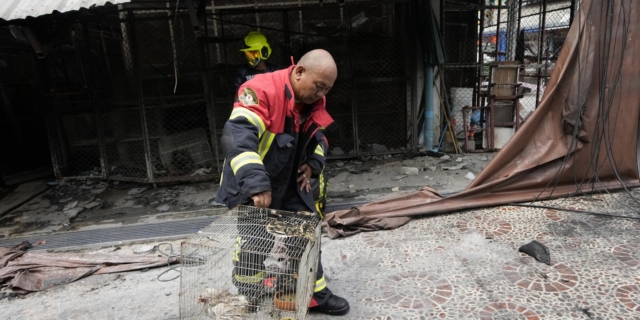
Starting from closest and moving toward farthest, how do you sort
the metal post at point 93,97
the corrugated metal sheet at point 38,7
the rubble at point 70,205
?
the corrugated metal sheet at point 38,7
the rubble at point 70,205
the metal post at point 93,97

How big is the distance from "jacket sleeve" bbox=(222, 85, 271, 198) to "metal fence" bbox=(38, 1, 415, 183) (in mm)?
3935

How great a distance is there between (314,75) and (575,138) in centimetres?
325

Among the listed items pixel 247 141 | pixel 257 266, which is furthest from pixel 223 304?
pixel 247 141

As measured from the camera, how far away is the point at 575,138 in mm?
4125

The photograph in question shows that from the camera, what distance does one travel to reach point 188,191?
5.89m

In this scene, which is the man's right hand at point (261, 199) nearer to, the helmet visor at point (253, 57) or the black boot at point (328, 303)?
the black boot at point (328, 303)

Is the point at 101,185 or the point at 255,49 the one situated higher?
the point at 255,49

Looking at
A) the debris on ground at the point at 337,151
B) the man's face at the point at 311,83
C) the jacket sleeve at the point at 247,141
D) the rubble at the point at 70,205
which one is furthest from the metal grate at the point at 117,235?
A: the debris on ground at the point at 337,151

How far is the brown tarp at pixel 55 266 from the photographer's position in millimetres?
3475

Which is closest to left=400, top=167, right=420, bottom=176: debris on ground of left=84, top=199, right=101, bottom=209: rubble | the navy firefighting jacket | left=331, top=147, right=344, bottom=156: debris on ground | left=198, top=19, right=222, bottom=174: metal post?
left=331, top=147, right=344, bottom=156: debris on ground

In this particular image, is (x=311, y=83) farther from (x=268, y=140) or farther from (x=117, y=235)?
(x=117, y=235)

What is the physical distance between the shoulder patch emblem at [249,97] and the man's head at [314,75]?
0.83 feet

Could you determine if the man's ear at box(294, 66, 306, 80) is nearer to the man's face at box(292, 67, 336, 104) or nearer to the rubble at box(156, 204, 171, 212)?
the man's face at box(292, 67, 336, 104)

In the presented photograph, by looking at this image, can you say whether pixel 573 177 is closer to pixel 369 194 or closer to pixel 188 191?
pixel 369 194
